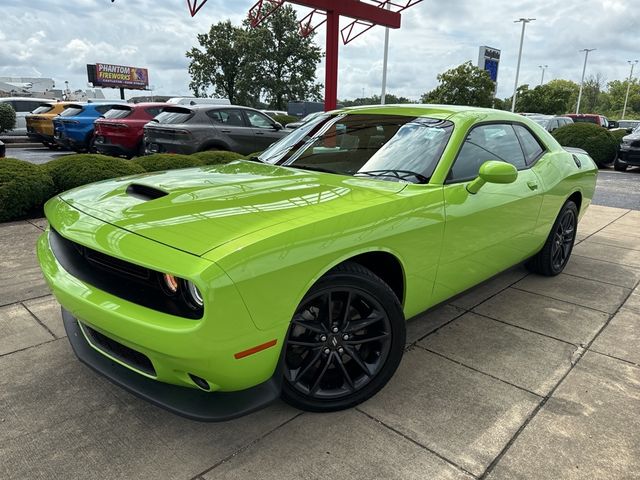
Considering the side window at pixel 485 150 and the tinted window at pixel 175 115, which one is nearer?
the side window at pixel 485 150

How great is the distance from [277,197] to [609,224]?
254 inches

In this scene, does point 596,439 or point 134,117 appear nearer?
point 596,439

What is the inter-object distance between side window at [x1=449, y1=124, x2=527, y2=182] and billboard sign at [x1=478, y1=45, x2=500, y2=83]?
30694 mm

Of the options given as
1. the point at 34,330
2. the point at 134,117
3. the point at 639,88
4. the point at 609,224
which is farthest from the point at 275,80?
the point at 639,88

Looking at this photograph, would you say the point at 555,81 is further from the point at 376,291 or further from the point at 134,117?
the point at 376,291

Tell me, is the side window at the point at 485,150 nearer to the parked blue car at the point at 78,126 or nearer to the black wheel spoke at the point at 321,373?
the black wheel spoke at the point at 321,373

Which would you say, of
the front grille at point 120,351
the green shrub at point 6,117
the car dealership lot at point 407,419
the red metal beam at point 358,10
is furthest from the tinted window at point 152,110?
the front grille at point 120,351

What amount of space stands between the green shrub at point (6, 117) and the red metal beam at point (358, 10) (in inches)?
474

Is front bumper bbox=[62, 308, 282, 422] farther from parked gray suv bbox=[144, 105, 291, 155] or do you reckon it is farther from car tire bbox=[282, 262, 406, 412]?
parked gray suv bbox=[144, 105, 291, 155]

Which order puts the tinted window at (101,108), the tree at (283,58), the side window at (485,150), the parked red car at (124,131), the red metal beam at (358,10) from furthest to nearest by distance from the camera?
1. the tree at (283,58)
2. the tinted window at (101,108)
3. the parked red car at (124,131)
4. the red metal beam at (358,10)
5. the side window at (485,150)

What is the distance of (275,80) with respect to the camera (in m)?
45.0

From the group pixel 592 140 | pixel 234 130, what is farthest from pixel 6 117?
pixel 592 140

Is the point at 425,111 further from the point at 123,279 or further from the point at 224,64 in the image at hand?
the point at 224,64

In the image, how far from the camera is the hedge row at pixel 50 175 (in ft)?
18.6
